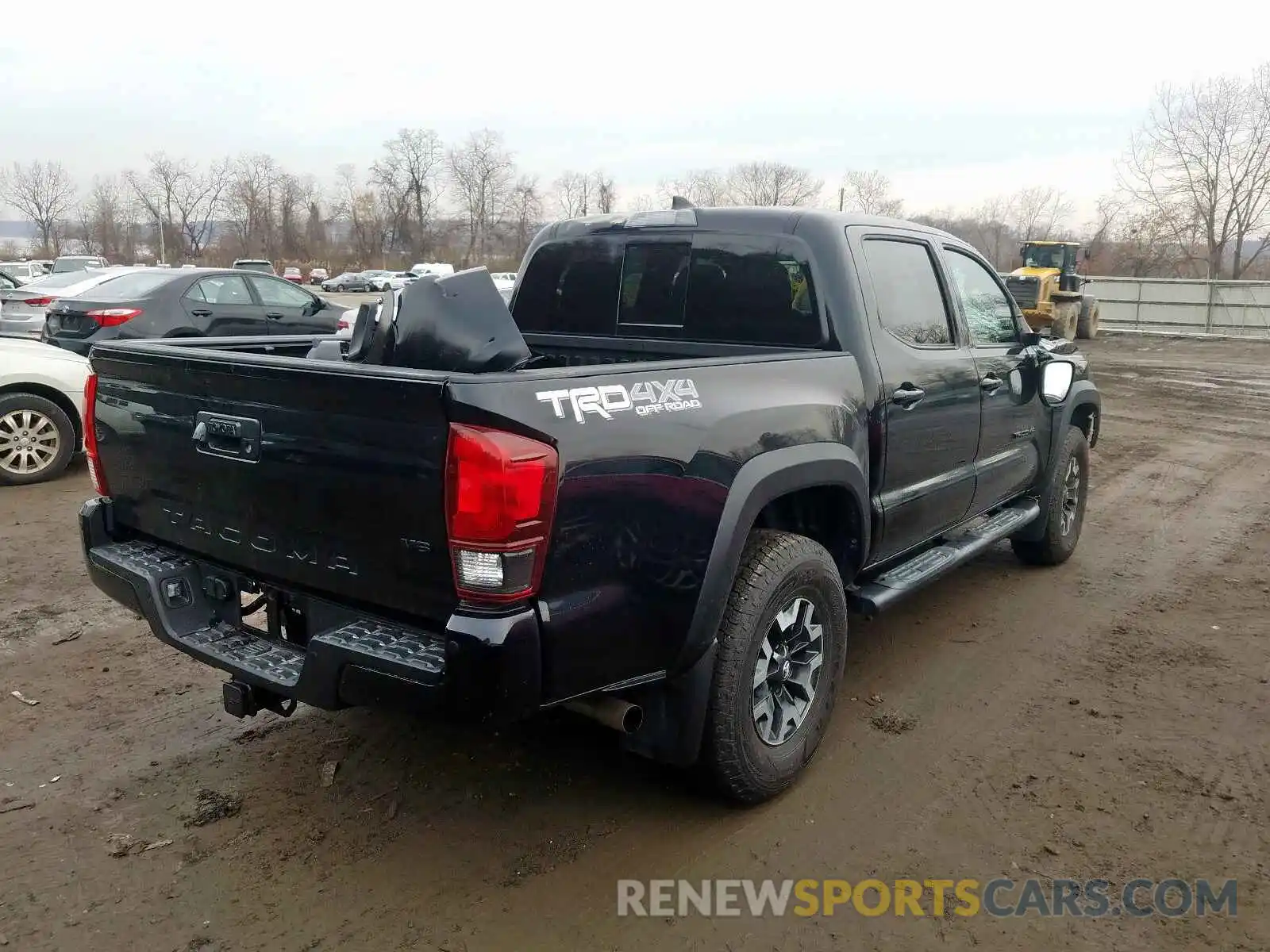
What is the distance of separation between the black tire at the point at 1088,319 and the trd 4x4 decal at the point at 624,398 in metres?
27.0

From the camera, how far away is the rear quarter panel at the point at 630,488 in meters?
2.54

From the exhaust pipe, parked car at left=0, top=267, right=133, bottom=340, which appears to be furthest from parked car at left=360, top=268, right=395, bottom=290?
the exhaust pipe

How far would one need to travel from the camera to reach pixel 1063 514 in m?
5.99

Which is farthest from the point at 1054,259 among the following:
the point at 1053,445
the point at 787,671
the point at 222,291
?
the point at 787,671

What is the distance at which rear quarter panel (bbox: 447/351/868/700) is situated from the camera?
2.54 metres

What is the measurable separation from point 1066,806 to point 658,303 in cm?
252

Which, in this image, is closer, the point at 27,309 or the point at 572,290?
the point at 572,290

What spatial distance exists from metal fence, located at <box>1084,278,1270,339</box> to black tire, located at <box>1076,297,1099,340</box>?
3.12 m

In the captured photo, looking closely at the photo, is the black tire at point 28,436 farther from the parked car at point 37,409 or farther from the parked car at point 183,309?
the parked car at point 183,309

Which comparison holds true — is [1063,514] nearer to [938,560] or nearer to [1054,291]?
[938,560]

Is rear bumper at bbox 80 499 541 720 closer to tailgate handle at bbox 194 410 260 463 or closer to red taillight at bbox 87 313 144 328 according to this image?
tailgate handle at bbox 194 410 260 463

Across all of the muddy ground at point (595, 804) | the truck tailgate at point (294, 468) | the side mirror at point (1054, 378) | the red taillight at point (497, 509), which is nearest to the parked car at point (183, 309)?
the muddy ground at point (595, 804)

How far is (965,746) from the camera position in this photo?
377cm

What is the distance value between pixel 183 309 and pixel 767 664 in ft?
32.7
